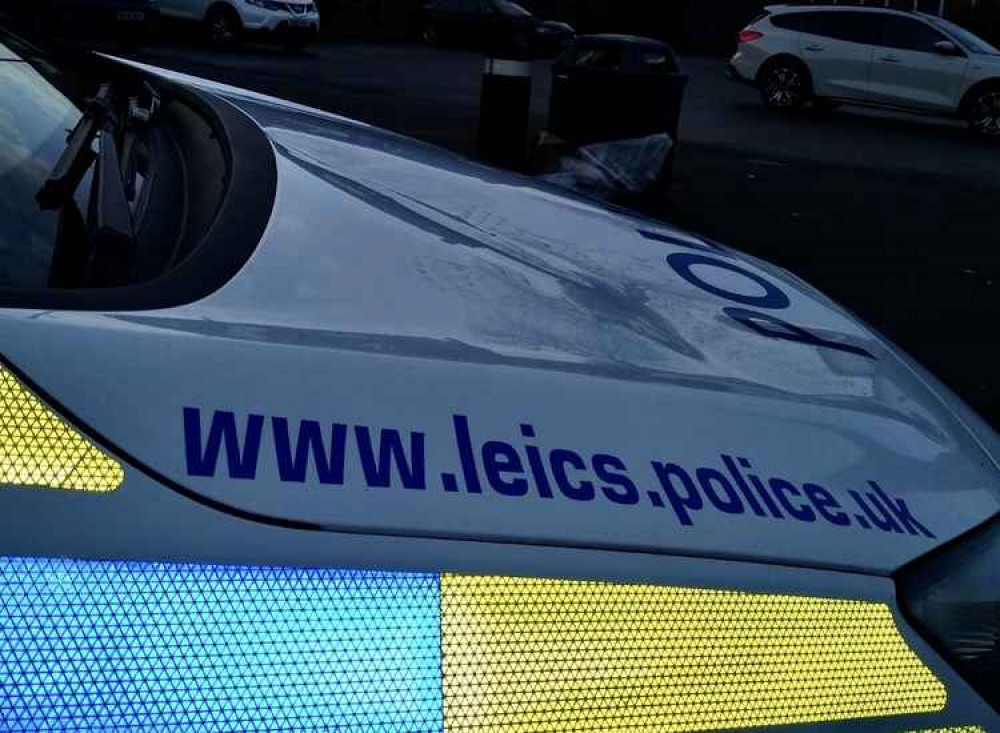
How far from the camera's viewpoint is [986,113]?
19.1 meters

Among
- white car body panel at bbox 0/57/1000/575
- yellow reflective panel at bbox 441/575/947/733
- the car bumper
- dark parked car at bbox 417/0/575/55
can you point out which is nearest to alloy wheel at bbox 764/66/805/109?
the car bumper

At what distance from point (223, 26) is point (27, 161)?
2194 centimetres

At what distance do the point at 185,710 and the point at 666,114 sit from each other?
10.1 meters

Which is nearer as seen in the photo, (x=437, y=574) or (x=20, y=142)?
(x=437, y=574)

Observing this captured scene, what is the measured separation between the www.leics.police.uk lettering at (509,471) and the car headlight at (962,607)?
0.06 meters

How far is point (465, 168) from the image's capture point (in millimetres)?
2953

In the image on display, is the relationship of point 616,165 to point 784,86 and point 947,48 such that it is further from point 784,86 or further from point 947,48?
point 947,48

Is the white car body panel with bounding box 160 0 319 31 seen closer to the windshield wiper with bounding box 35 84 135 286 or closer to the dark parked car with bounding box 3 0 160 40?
the dark parked car with bounding box 3 0 160 40

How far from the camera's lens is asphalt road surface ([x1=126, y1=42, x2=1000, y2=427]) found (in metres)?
8.23

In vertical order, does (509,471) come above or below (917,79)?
above

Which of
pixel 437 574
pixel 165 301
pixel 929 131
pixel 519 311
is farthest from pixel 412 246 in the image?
pixel 929 131

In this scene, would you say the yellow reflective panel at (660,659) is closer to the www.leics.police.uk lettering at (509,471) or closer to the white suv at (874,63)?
the www.leics.police.uk lettering at (509,471)

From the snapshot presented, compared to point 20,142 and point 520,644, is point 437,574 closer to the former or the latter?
point 520,644

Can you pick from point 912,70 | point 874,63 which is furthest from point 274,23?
point 912,70
